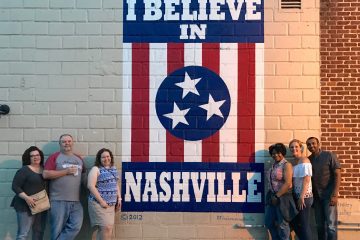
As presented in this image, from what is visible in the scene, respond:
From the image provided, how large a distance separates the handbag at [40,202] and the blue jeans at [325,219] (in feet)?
13.9

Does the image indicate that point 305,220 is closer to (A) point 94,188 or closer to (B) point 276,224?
(B) point 276,224

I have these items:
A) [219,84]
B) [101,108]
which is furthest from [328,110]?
[101,108]

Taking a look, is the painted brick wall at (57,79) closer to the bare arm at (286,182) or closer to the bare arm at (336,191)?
the bare arm at (286,182)

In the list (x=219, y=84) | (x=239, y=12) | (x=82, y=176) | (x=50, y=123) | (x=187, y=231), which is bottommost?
(x=187, y=231)

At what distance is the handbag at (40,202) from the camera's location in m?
7.64

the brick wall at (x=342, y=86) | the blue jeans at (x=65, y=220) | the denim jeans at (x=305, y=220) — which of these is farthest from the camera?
the brick wall at (x=342, y=86)

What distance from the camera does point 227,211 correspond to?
8.13 metres

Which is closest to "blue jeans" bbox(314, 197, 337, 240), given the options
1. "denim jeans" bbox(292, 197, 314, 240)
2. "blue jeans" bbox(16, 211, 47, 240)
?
"denim jeans" bbox(292, 197, 314, 240)

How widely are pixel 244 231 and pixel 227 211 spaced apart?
1.41ft

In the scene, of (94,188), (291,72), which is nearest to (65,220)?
(94,188)

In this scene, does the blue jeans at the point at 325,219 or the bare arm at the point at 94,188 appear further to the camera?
the blue jeans at the point at 325,219

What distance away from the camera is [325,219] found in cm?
781

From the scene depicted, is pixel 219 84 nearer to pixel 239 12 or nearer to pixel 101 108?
pixel 239 12

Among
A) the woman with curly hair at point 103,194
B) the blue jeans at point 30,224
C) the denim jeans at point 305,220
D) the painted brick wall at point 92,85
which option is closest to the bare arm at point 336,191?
the denim jeans at point 305,220
